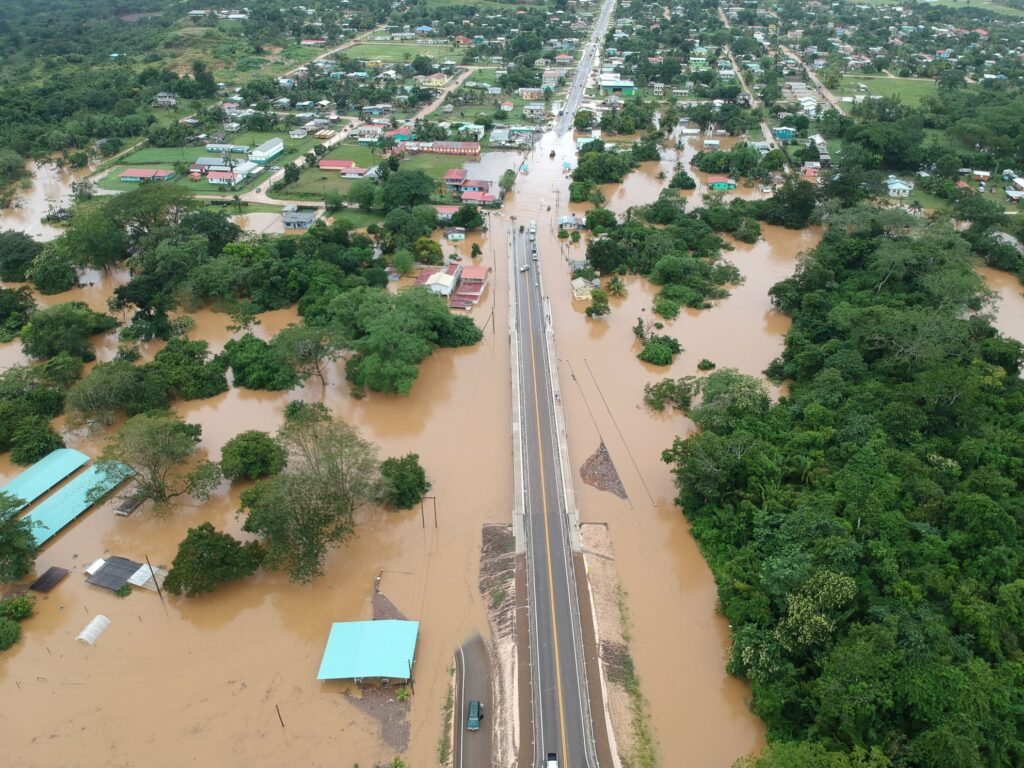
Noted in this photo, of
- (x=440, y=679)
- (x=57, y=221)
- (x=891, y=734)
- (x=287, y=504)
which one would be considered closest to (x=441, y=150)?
(x=57, y=221)

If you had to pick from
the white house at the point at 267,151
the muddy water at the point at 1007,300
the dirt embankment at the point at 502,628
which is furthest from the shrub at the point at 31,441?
the muddy water at the point at 1007,300

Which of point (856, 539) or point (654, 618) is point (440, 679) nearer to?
point (654, 618)

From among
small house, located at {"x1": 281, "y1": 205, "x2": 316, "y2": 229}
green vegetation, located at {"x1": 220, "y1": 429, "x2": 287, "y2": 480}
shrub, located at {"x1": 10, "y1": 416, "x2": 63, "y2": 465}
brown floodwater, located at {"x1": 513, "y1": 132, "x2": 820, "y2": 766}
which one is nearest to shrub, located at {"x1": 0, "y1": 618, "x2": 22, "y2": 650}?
green vegetation, located at {"x1": 220, "y1": 429, "x2": 287, "y2": 480}

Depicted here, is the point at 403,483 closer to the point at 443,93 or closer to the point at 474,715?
the point at 474,715

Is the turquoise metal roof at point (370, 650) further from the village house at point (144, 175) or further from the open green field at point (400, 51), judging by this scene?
the open green field at point (400, 51)

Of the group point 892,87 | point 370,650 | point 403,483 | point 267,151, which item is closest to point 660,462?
point 403,483

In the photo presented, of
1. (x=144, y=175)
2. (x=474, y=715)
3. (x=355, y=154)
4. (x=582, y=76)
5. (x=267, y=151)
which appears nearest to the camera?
(x=474, y=715)
